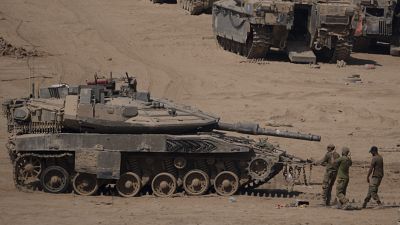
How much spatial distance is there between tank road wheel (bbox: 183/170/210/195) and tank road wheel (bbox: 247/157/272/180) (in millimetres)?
815

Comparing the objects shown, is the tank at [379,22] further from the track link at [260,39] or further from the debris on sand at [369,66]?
the track link at [260,39]

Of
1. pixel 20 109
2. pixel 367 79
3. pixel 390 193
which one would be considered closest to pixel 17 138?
pixel 20 109

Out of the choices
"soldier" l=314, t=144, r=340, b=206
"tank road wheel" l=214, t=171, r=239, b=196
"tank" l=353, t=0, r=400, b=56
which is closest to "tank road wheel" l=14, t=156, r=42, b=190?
"tank road wheel" l=214, t=171, r=239, b=196

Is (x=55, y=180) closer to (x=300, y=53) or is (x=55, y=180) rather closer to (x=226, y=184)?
(x=226, y=184)

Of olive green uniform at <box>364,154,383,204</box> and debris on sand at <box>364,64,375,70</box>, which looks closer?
olive green uniform at <box>364,154,383,204</box>

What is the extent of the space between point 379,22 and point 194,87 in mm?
9147

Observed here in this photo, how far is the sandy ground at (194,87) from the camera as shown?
1652cm

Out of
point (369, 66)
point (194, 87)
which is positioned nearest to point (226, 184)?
point (194, 87)

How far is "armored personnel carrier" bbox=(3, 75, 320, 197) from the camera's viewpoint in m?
17.6

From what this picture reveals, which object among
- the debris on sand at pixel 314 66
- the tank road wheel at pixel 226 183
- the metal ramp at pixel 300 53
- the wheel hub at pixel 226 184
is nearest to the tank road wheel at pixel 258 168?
the tank road wheel at pixel 226 183

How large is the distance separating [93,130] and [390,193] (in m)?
5.76

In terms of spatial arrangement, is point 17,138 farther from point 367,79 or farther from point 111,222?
point 367,79

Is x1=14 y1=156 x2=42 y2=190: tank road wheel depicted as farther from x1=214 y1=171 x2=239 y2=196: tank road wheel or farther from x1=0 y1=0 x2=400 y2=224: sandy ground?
x1=214 y1=171 x2=239 y2=196: tank road wheel

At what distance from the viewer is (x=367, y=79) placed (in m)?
30.0
